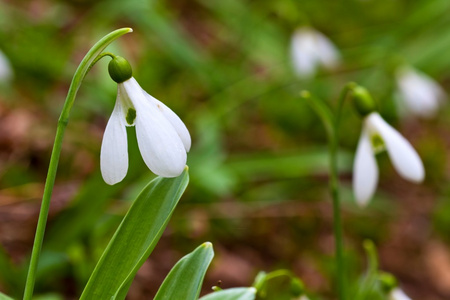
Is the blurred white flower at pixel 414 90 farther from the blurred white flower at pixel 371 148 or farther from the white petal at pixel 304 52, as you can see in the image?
the blurred white flower at pixel 371 148

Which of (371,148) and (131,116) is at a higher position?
(131,116)

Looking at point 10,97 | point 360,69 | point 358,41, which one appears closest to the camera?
point 10,97

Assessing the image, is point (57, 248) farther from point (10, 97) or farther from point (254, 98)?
point (254, 98)

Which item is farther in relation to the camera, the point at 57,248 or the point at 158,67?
the point at 158,67

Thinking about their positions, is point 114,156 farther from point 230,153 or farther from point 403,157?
point 230,153

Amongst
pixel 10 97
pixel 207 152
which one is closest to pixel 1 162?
pixel 10 97

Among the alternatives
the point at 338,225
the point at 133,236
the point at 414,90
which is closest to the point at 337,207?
the point at 338,225

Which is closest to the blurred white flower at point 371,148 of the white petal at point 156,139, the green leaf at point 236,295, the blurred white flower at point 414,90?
the green leaf at point 236,295
